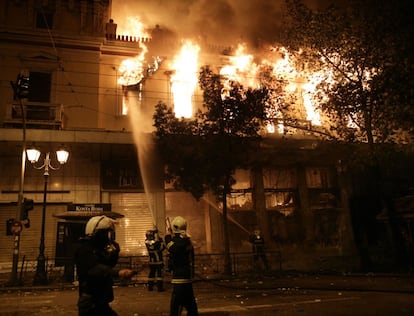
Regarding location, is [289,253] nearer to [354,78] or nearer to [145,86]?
[354,78]

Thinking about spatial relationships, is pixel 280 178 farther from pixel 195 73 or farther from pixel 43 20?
pixel 43 20

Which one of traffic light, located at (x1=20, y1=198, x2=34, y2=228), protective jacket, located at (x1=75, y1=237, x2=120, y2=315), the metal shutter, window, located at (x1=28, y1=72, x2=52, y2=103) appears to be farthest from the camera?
window, located at (x1=28, y1=72, x2=52, y2=103)

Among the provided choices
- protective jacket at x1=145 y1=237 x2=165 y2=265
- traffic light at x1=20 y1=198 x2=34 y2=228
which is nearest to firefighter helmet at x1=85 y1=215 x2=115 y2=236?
protective jacket at x1=145 y1=237 x2=165 y2=265

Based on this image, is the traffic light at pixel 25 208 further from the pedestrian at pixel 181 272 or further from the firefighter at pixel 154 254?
the pedestrian at pixel 181 272

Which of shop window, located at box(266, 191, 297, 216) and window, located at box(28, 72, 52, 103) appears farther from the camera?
shop window, located at box(266, 191, 297, 216)

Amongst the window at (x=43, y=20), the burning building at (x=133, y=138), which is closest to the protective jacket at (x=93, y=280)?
the burning building at (x=133, y=138)

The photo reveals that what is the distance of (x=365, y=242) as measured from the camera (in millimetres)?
20359

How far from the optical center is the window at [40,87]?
1822 cm

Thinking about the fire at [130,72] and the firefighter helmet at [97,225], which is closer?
the firefighter helmet at [97,225]

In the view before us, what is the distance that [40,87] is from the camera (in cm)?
1836

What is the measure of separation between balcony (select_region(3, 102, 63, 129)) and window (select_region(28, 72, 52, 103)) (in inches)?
33.8

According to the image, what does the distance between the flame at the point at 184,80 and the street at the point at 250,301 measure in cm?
1034

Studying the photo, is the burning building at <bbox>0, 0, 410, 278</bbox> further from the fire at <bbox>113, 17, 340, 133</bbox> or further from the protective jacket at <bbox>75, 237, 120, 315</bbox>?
the protective jacket at <bbox>75, 237, 120, 315</bbox>

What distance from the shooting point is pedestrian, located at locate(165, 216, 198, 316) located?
5.52 m
